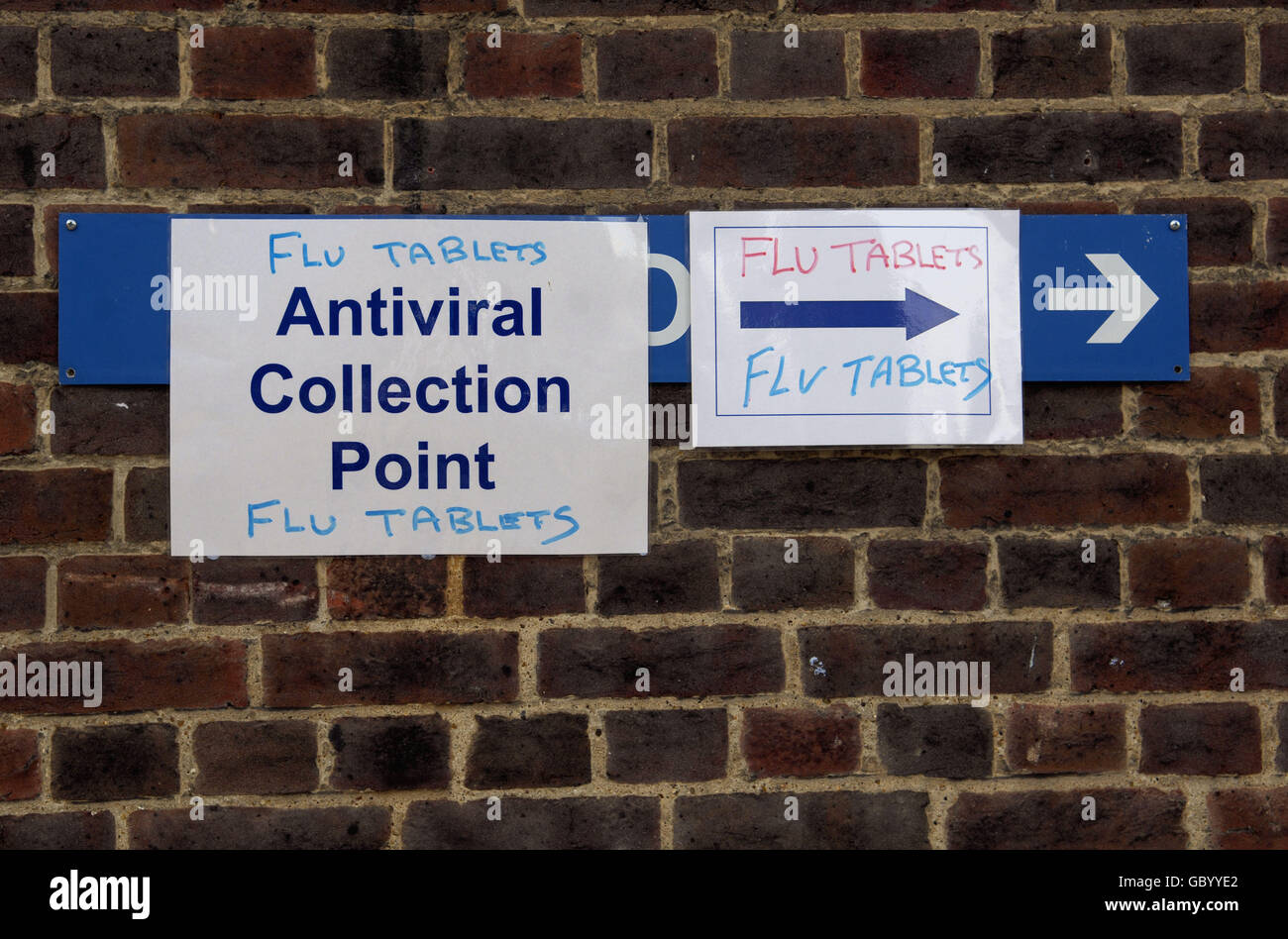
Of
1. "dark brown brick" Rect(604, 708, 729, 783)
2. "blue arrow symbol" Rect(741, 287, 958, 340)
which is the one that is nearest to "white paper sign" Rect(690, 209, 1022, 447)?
"blue arrow symbol" Rect(741, 287, 958, 340)

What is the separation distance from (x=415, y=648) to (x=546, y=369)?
359 mm

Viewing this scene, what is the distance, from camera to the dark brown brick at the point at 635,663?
1.16 m

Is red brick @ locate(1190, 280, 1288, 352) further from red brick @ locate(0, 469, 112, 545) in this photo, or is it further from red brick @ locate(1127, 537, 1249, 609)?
red brick @ locate(0, 469, 112, 545)

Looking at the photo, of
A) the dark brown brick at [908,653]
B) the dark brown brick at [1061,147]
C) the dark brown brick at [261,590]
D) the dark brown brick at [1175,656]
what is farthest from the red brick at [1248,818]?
the dark brown brick at [261,590]

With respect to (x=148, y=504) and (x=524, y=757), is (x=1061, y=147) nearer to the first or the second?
(x=524, y=757)

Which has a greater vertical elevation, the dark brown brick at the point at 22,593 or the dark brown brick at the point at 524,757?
the dark brown brick at the point at 22,593

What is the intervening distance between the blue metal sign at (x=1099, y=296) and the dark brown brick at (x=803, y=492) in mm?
200

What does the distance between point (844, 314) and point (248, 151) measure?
0.72m

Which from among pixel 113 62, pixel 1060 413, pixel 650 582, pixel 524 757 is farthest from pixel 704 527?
pixel 113 62

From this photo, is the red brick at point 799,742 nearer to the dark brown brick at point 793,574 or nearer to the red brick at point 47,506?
the dark brown brick at point 793,574

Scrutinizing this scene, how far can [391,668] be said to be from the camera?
1159 mm

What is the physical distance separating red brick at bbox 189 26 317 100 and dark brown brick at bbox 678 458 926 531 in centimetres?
63

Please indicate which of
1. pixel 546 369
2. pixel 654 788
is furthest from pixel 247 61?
pixel 654 788

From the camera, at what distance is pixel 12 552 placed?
3.75ft
